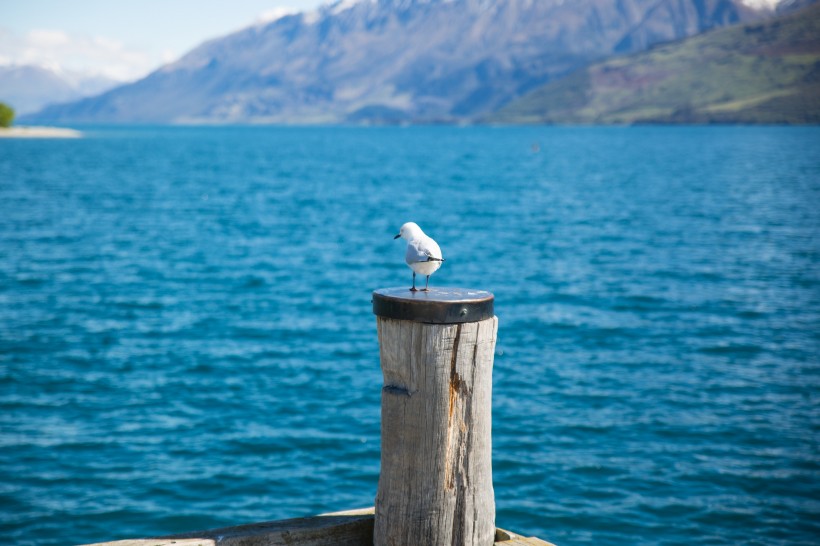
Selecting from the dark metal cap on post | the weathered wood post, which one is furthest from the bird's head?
the dark metal cap on post

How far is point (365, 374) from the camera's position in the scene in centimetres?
2292

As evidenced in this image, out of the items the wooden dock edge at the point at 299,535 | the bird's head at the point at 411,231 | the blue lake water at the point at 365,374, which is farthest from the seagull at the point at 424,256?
the blue lake water at the point at 365,374

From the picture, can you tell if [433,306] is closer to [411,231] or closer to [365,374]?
[411,231]

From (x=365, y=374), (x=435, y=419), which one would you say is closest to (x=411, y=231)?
(x=435, y=419)

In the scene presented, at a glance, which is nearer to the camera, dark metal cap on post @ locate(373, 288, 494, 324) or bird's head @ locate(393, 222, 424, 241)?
dark metal cap on post @ locate(373, 288, 494, 324)

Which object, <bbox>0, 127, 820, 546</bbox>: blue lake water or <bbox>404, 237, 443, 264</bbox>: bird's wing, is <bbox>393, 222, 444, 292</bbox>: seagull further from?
<bbox>0, 127, 820, 546</bbox>: blue lake water

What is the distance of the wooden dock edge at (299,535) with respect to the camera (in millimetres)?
6309

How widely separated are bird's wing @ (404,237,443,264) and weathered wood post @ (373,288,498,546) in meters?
0.65

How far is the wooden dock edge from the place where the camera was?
6309mm

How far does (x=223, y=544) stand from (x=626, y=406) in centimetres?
1552

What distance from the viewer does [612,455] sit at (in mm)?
17609

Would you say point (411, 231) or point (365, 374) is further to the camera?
point (365, 374)

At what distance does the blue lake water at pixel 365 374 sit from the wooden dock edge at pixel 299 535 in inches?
329

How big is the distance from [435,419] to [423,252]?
152cm
